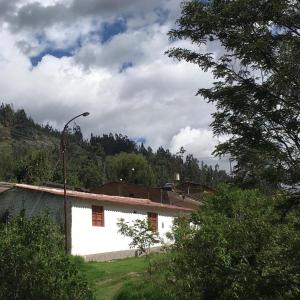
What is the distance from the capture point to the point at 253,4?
27.1ft

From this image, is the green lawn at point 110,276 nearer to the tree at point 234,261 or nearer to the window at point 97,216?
the tree at point 234,261

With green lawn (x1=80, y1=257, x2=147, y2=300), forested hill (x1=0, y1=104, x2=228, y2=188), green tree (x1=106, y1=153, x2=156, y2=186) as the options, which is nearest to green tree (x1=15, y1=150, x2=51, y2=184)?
forested hill (x1=0, y1=104, x2=228, y2=188)

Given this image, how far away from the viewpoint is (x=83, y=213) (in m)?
30.2

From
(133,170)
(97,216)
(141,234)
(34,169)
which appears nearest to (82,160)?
(133,170)

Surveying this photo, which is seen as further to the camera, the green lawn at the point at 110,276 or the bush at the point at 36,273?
the green lawn at the point at 110,276

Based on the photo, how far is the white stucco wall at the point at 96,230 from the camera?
29544mm

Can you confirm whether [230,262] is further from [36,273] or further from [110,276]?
[110,276]

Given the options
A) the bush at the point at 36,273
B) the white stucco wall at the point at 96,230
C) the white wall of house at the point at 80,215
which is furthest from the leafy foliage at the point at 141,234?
the white stucco wall at the point at 96,230

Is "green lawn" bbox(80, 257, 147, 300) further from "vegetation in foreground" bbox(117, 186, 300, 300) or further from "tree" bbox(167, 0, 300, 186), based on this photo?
"tree" bbox(167, 0, 300, 186)

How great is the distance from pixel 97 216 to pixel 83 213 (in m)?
1.63

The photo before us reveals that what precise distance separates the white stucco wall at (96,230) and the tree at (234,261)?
15.1 meters

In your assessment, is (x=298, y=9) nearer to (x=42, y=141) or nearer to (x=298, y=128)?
(x=298, y=128)

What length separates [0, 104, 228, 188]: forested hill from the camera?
72.8 meters

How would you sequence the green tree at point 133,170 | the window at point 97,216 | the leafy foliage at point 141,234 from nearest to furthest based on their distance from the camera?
1. the leafy foliage at point 141,234
2. the window at point 97,216
3. the green tree at point 133,170
